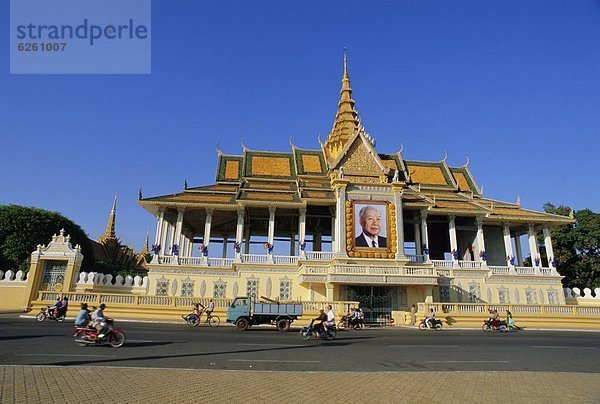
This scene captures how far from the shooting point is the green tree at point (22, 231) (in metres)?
34.9

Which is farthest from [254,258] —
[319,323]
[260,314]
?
[319,323]

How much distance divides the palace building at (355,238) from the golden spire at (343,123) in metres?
4.93

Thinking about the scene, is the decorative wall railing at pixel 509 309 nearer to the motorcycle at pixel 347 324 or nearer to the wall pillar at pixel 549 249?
the motorcycle at pixel 347 324

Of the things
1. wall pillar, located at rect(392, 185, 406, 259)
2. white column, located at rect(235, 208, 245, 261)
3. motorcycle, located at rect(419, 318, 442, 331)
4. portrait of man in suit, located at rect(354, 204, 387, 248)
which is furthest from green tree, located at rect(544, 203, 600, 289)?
white column, located at rect(235, 208, 245, 261)

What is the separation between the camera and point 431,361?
10562 millimetres

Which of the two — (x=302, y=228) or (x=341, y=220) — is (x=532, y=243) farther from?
(x=302, y=228)

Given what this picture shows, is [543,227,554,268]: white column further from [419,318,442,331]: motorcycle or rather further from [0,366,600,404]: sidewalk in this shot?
[0,366,600,404]: sidewalk

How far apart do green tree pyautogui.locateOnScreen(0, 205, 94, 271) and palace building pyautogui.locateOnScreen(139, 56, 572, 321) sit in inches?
501

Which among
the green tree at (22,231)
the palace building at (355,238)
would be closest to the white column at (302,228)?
the palace building at (355,238)

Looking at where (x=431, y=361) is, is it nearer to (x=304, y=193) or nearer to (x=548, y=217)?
(x=304, y=193)

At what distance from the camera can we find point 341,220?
29344 millimetres

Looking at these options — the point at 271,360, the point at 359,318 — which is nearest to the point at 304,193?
the point at 359,318

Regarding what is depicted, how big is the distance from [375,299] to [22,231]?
31028mm

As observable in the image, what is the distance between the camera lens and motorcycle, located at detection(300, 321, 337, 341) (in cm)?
1534
